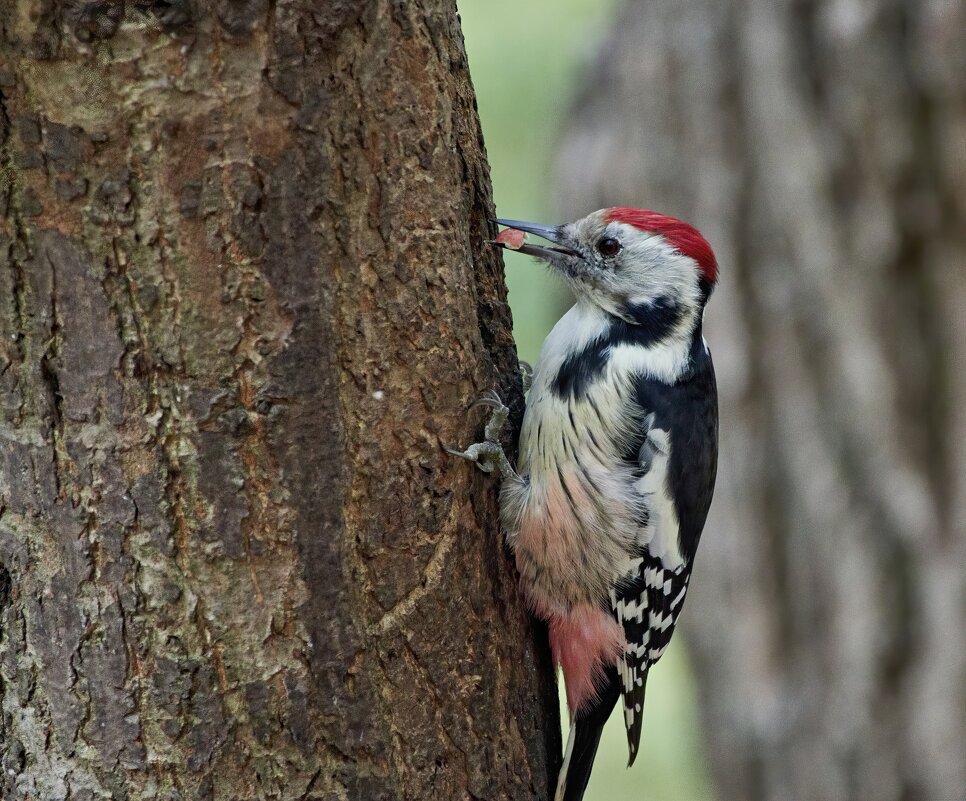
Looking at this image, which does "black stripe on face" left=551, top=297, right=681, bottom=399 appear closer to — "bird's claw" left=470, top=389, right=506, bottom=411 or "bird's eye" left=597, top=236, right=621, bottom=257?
"bird's eye" left=597, top=236, right=621, bottom=257

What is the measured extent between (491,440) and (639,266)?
0.83m

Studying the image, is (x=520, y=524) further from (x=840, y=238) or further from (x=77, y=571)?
(x=840, y=238)

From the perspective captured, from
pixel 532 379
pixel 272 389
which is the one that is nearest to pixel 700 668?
pixel 532 379

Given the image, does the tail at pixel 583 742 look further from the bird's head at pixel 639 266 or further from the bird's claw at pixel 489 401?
the bird's head at pixel 639 266

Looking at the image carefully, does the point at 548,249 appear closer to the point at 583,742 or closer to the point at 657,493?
the point at 657,493

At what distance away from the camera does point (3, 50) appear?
1613mm

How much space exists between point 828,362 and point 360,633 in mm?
2497

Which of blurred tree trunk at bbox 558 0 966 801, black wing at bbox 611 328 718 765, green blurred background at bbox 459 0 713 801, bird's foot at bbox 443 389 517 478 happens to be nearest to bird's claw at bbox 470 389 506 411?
bird's foot at bbox 443 389 517 478

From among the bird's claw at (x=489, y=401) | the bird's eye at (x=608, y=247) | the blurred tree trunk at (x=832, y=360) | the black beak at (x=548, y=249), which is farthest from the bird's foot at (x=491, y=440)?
the blurred tree trunk at (x=832, y=360)

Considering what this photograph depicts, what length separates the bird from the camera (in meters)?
2.47

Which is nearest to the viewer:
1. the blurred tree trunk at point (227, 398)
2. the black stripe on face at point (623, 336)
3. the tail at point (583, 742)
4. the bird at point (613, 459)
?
the blurred tree trunk at point (227, 398)

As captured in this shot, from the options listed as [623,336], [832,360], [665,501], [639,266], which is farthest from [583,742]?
[832,360]

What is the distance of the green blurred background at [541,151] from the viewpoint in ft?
17.6

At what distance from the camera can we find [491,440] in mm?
2184
